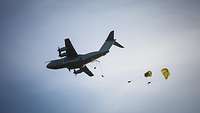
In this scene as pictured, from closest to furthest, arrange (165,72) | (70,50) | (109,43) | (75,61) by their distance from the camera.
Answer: (165,72) → (75,61) → (70,50) → (109,43)

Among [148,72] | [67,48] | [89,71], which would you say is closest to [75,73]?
[89,71]

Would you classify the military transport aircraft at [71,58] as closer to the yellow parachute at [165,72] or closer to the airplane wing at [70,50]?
the airplane wing at [70,50]

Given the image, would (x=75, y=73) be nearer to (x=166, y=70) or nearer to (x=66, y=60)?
(x=66, y=60)

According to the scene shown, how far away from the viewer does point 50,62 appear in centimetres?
6625

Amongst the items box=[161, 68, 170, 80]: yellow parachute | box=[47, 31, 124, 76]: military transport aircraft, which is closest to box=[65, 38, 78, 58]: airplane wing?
box=[47, 31, 124, 76]: military transport aircraft

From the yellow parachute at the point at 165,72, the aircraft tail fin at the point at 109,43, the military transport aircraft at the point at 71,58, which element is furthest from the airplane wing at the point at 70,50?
the yellow parachute at the point at 165,72

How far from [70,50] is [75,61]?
3078mm

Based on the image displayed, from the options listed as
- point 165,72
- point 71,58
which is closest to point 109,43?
point 71,58

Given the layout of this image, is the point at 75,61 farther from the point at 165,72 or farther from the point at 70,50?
the point at 165,72

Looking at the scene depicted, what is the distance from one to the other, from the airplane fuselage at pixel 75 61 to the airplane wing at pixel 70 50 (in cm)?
94

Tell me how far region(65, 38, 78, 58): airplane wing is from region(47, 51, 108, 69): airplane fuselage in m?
0.94

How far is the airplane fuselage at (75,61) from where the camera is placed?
6378 cm

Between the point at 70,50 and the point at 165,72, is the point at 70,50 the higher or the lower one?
the higher one

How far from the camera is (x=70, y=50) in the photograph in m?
63.7
